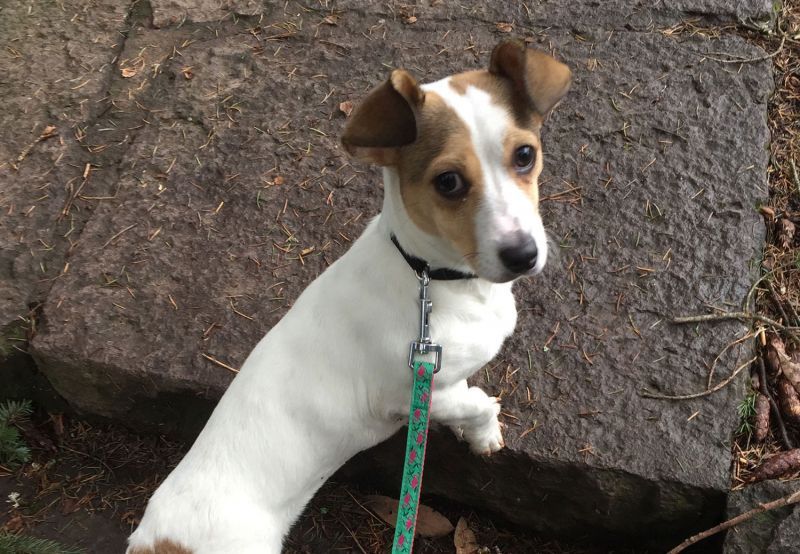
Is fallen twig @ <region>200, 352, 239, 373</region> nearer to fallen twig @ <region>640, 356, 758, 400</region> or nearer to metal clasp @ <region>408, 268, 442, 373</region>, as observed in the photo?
metal clasp @ <region>408, 268, 442, 373</region>

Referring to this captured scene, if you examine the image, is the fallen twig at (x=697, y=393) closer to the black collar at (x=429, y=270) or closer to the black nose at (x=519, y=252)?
the black collar at (x=429, y=270)

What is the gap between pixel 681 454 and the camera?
3.50 metres

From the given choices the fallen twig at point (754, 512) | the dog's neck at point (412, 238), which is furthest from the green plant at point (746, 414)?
the dog's neck at point (412, 238)

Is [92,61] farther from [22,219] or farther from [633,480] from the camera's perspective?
[633,480]

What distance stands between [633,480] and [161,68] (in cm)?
460

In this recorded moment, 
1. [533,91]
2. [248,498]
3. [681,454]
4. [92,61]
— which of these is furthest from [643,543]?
[92,61]

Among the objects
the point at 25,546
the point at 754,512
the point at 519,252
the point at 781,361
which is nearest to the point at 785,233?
the point at 781,361

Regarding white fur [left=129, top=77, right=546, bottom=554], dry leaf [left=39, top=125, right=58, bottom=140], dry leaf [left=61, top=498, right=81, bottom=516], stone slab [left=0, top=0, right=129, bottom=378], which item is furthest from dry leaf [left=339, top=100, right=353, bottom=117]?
dry leaf [left=61, top=498, right=81, bottom=516]

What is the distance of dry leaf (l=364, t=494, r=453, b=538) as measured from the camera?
13.1 feet

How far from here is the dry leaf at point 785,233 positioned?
436 cm

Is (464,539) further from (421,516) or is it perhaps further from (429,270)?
(429,270)

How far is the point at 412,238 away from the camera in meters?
2.88

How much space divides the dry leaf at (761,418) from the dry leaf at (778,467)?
0.44 ft

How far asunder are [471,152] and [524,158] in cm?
25
